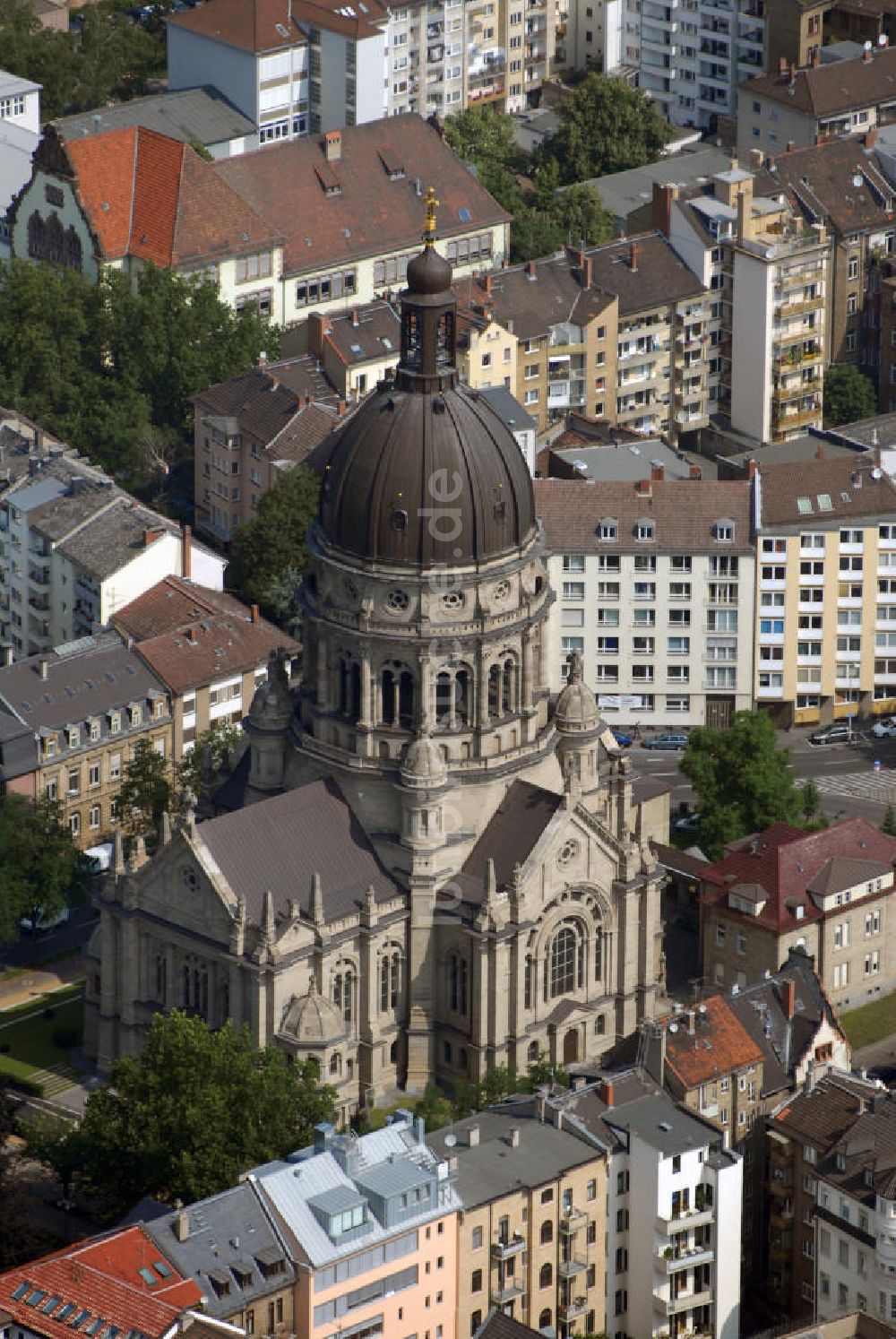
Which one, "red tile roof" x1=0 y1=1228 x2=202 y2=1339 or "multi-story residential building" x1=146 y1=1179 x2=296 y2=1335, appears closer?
"red tile roof" x1=0 y1=1228 x2=202 y2=1339

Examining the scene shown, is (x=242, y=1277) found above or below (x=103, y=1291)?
below

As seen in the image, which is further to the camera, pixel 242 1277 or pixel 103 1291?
pixel 242 1277

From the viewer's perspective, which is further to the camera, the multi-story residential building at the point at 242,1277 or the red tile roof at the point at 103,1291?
the multi-story residential building at the point at 242,1277
